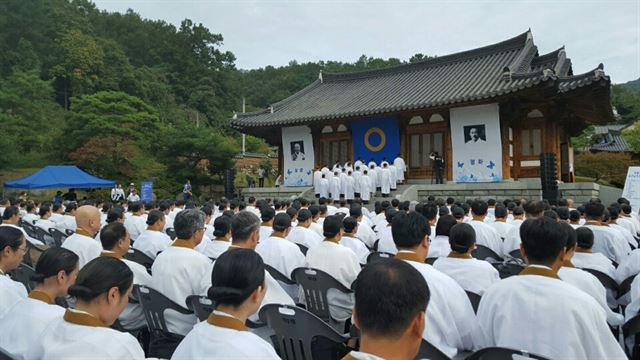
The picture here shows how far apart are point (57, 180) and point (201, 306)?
59.6 ft

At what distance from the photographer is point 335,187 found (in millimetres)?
17516

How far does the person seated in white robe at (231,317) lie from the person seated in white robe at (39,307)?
0.92 meters

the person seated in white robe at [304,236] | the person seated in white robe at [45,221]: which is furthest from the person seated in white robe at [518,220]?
the person seated in white robe at [45,221]

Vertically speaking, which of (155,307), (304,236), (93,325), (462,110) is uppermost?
(462,110)

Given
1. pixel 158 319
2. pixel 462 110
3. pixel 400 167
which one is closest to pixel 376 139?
pixel 400 167

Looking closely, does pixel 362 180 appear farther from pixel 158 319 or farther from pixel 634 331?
pixel 634 331

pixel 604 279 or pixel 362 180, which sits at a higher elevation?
pixel 362 180

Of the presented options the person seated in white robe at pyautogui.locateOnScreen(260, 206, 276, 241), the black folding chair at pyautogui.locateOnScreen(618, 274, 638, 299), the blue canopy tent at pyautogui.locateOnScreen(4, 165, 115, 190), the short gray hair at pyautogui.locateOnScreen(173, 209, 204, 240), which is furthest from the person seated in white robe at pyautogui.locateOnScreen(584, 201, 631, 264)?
the blue canopy tent at pyautogui.locateOnScreen(4, 165, 115, 190)

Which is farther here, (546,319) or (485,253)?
(485,253)

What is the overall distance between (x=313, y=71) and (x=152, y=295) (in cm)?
5890

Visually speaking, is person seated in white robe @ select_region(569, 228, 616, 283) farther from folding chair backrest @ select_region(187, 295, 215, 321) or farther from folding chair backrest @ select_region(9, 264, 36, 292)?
folding chair backrest @ select_region(9, 264, 36, 292)

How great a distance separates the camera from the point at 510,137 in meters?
16.1

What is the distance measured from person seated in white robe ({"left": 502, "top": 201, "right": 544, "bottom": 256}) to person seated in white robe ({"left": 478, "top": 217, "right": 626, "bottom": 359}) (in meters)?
2.49

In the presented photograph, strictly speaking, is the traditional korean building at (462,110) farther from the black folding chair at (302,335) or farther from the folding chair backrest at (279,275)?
the black folding chair at (302,335)
